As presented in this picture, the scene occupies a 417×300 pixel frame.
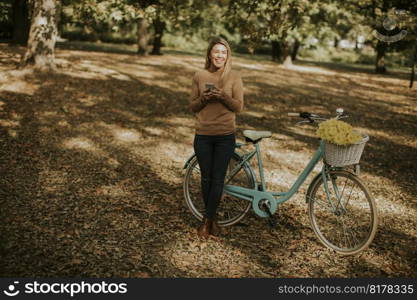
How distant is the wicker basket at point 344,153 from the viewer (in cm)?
385

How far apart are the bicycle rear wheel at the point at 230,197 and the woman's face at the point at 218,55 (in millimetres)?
1169

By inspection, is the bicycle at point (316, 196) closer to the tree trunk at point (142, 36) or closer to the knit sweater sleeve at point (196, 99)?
the knit sweater sleeve at point (196, 99)

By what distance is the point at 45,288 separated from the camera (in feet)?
11.9

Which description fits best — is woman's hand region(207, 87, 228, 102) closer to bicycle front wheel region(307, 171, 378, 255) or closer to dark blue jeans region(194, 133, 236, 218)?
dark blue jeans region(194, 133, 236, 218)

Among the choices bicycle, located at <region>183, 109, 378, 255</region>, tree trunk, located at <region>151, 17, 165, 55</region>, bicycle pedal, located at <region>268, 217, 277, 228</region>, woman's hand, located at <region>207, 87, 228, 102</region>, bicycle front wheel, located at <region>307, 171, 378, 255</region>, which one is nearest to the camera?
woman's hand, located at <region>207, 87, 228, 102</region>

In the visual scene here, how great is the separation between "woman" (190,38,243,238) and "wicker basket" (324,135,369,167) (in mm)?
1042

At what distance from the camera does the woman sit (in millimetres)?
4090

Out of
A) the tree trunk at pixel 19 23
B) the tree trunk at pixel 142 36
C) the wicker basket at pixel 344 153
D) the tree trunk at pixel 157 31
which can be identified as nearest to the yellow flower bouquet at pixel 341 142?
the wicker basket at pixel 344 153

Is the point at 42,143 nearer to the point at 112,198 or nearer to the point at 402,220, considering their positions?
the point at 112,198

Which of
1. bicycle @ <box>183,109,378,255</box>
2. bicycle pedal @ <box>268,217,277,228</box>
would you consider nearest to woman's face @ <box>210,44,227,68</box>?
bicycle @ <box>183,109,378,255</box>

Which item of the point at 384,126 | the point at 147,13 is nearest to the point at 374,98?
the point at 384,126

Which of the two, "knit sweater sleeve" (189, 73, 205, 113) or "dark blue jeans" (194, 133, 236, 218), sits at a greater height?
"knit sweater sleeve" (189, 73, 205, 113)

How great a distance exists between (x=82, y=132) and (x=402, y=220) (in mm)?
6599

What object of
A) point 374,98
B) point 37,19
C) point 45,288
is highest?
point 37,19
